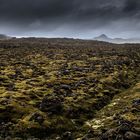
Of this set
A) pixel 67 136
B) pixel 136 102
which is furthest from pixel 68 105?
pixel 67 136

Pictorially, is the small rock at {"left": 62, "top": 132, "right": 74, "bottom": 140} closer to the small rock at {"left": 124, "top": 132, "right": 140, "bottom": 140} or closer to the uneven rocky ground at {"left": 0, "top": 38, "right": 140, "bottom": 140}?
the uneven rocky ground at {"left": 0, "top": 38, "right": 140, "bottom": 140}

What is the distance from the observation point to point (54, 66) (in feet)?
176

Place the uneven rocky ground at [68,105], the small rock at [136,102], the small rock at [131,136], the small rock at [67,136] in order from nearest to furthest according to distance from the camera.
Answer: the small rock at [131,136] → the small rock at [67,136] → the uneven rocky ground at [68,105] → the small rock at [136,102]

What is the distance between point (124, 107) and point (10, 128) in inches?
397

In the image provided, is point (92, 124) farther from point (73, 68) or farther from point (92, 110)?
point (73, 68)

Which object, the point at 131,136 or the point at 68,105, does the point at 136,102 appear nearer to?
the point at 68,105

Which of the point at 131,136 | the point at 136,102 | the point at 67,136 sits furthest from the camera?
the point at 136,102

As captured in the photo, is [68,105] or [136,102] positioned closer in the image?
[68,105]

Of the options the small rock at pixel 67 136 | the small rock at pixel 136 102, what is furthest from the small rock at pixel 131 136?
→ the small rock at pixel 136 102

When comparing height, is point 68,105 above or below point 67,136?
above

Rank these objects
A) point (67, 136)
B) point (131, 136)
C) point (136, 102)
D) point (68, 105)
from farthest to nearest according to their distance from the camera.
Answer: point (136, 102) < point (68, 105) < point (67, 136) < point (131, 136)

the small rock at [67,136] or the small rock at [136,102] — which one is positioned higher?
the small rock at [136,102]

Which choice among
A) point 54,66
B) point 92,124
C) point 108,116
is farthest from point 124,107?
point 54,66

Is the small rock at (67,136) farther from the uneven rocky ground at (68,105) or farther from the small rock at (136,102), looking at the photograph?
the small rock at (136,102)
